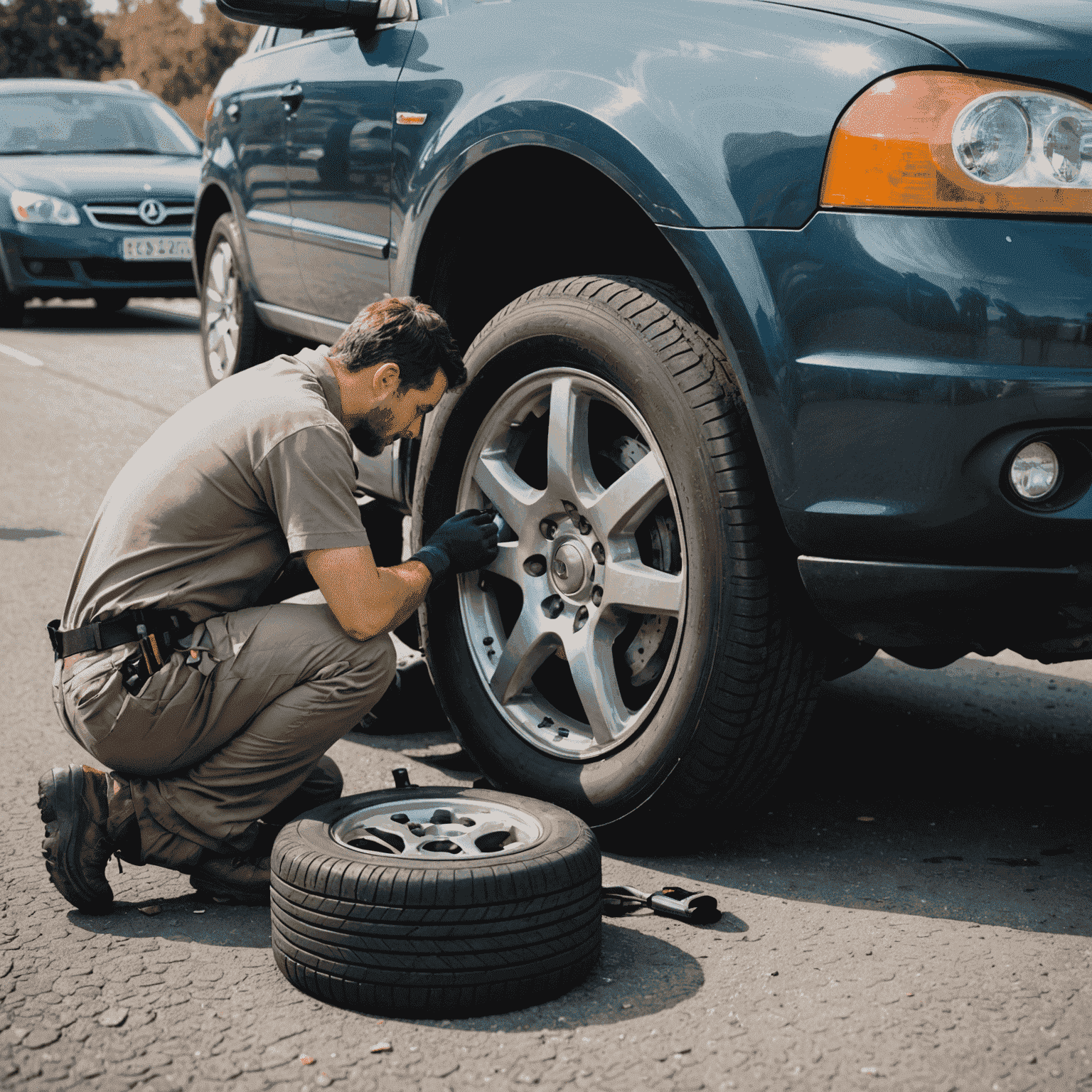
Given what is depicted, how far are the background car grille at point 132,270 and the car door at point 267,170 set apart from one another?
6533mm

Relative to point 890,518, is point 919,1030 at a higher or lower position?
lower

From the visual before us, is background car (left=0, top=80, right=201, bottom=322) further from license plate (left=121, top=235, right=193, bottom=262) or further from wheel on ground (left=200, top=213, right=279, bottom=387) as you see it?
wheel on ground (left=200, top=213, right=279, bottom=387)

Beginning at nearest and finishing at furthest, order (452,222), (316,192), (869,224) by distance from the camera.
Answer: (869,224)
(452,222)
(316,192)

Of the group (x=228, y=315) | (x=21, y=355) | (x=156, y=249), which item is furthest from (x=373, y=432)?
(x=156, y=249)

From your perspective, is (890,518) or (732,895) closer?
(890,518)

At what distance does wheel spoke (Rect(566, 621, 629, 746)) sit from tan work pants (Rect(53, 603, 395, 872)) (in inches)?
16.0

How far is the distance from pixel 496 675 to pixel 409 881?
2.81 feet

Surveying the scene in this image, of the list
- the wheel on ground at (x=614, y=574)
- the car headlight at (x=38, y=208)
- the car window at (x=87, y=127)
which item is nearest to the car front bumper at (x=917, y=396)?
the wheel on ground at (x=614, y=574)

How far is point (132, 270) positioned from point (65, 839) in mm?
9180

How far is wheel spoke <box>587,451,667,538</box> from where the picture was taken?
2.58 metres

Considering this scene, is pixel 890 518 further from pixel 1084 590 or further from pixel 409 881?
pixel 409 881

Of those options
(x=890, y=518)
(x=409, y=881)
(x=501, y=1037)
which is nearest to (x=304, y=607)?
(x=409, y=881)

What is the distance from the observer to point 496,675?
2912mm

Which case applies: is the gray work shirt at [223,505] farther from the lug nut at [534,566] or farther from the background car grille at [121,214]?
the background car grille at [121,214]
